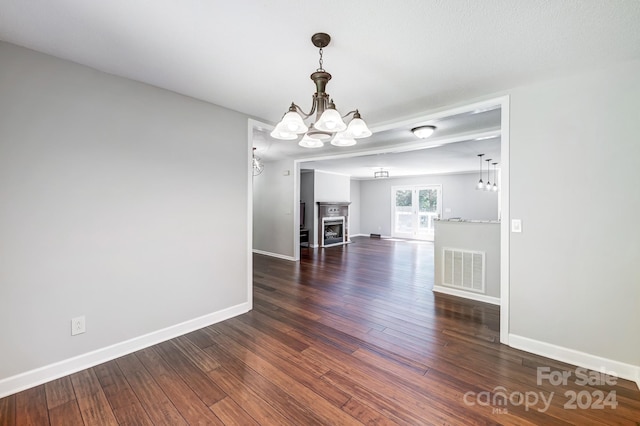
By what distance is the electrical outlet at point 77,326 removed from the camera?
2.11 metres

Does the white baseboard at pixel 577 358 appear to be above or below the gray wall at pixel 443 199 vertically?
below

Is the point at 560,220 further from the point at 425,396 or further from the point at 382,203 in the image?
the point at 382,203

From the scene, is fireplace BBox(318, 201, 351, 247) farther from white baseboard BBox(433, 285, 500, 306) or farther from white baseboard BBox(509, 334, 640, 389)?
white baseboard BBox(509, 334, 640, 389)

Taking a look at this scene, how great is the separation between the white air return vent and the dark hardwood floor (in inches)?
25.7

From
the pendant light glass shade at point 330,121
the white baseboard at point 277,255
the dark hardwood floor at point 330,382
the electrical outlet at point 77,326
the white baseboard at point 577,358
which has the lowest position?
the dark hardwood floor at point 330,382

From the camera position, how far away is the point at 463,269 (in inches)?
152

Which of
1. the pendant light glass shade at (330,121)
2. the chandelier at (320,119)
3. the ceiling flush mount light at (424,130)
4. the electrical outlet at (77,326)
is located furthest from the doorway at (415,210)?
the electrical outlet at (77,326)

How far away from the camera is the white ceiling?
1.51 metres

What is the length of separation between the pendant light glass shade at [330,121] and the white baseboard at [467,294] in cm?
331

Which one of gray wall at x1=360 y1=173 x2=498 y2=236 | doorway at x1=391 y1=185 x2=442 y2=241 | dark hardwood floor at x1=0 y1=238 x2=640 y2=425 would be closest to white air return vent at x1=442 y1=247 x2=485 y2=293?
dark hardwood floor at x1=0 y1=238 x2=640 y2=425

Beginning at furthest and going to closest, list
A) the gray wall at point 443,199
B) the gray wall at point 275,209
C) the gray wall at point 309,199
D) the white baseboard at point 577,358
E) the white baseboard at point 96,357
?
the gray wall at point 443,199, the gray wall at point 309,199, the gray wall at point 275,209, the white baseboard at point 577,358, the white baseboard at point 96,357

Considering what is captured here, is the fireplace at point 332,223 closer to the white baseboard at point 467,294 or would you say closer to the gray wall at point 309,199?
the gray wall at point 309,199

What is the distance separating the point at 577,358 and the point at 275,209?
545 centimetres

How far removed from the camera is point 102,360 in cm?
221
